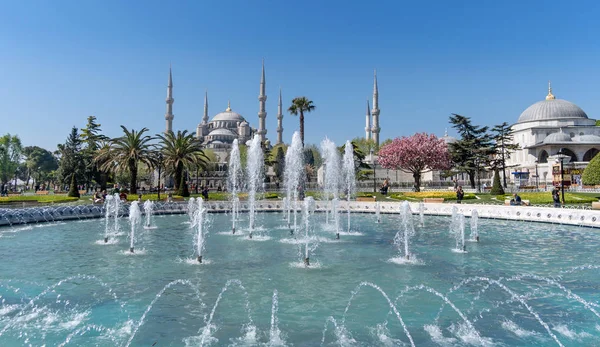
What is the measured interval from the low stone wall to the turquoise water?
4.79 m

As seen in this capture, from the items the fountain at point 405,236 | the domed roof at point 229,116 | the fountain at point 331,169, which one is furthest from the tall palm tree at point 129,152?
the domed roof at point 229,116

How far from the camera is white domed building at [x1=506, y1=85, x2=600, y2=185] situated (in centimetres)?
5075

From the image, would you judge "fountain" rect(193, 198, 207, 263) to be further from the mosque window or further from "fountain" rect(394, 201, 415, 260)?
the mosque window

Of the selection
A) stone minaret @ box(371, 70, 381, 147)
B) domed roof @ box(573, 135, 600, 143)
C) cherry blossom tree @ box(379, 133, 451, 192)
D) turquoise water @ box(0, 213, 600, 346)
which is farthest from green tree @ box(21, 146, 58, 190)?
domed roof @ box(573, 135, 600, 143)

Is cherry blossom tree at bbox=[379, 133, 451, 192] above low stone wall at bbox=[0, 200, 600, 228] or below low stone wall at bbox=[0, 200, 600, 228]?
above

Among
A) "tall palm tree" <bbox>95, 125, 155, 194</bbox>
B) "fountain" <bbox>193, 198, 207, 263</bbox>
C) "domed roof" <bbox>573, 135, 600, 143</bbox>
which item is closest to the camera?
"fountain" <bbox>193, 198, 207, 263</bbox>

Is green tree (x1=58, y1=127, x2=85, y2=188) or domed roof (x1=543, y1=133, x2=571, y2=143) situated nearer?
green tree (x1=58, y1=127, x2=85, y2=188)

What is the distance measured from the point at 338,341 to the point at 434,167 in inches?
1424

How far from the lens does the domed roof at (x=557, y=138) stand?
167ft

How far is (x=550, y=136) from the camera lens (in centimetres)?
5212

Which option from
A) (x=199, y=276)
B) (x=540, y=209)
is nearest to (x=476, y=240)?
(x=540, y=209)

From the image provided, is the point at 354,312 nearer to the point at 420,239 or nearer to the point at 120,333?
the point at 120,333

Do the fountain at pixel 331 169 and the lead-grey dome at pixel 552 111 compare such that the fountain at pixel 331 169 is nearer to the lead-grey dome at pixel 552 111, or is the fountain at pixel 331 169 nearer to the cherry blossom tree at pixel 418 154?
the cherry blossom tree at pixel 418 154

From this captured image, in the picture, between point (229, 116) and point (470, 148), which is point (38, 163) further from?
point (470, 148)
